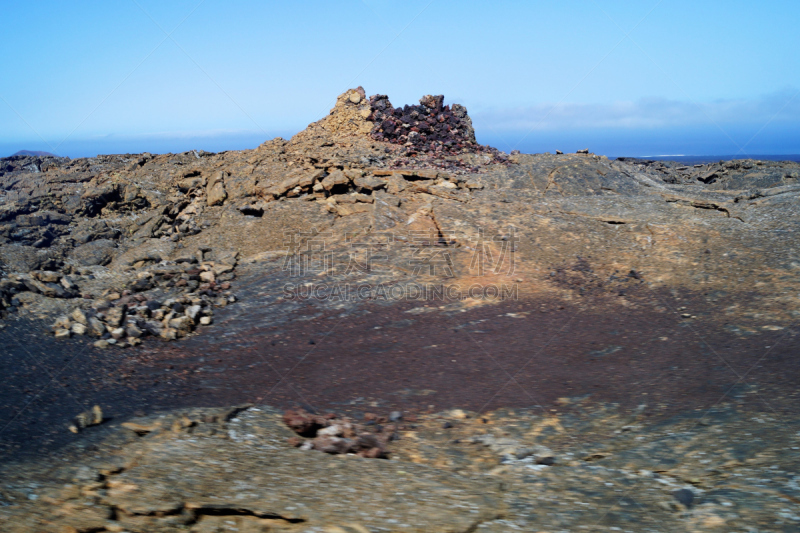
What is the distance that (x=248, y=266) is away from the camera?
27.8 ft

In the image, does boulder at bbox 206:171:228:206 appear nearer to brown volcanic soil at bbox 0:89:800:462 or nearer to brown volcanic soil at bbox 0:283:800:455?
brown volcanic soil at bbox 0:89:800:462

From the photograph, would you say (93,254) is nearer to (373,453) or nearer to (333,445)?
(333,445)

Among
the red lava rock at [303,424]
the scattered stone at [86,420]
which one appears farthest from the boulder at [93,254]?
the red lava rock at [303,424]

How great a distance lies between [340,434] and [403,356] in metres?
1.73

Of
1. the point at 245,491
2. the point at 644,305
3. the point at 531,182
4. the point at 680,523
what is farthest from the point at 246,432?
the point at 531,182

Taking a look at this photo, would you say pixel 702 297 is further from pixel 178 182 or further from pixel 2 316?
pixel 178 182

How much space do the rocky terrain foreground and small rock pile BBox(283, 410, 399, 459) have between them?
1.0 inches

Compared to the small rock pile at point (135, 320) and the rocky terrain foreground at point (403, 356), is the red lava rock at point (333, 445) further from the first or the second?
the small rock pile at point (135, 320)

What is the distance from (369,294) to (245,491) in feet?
15.4

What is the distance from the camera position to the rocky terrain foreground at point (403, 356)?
8.84 ft

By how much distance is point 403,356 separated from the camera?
17.9 ft

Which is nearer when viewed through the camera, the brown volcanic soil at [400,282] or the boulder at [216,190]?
the brown volcanic soil at [400,282]

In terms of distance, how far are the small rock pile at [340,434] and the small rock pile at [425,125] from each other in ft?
37.6

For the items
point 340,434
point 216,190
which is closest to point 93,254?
point 216,190
